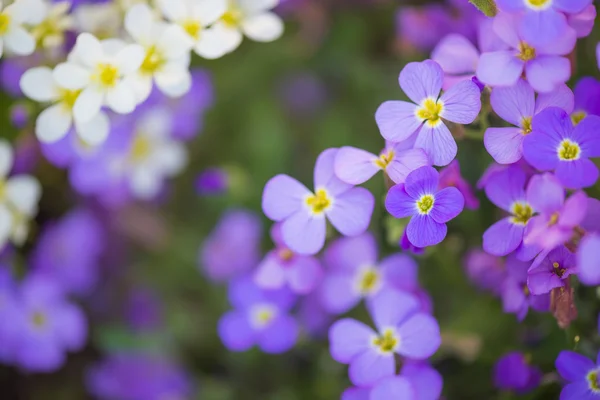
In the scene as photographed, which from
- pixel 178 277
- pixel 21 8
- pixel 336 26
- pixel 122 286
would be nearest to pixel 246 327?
pixel 178 277

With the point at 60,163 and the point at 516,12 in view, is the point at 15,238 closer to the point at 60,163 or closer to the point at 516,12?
the point at 60,163

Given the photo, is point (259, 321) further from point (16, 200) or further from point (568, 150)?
point (568, 150)

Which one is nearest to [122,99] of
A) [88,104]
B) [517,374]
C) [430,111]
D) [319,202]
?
[88,104]

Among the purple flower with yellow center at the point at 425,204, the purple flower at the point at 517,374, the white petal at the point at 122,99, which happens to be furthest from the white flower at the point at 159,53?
the purple flower at the point at 517,374

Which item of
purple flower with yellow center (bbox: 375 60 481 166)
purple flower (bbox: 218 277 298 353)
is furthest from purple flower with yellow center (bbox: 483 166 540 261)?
purple flower (bbox: 218 277 298 353)

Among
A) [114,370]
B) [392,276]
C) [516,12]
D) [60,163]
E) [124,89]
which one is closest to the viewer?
[516,12]

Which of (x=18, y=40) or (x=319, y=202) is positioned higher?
(x=18, y=40)
